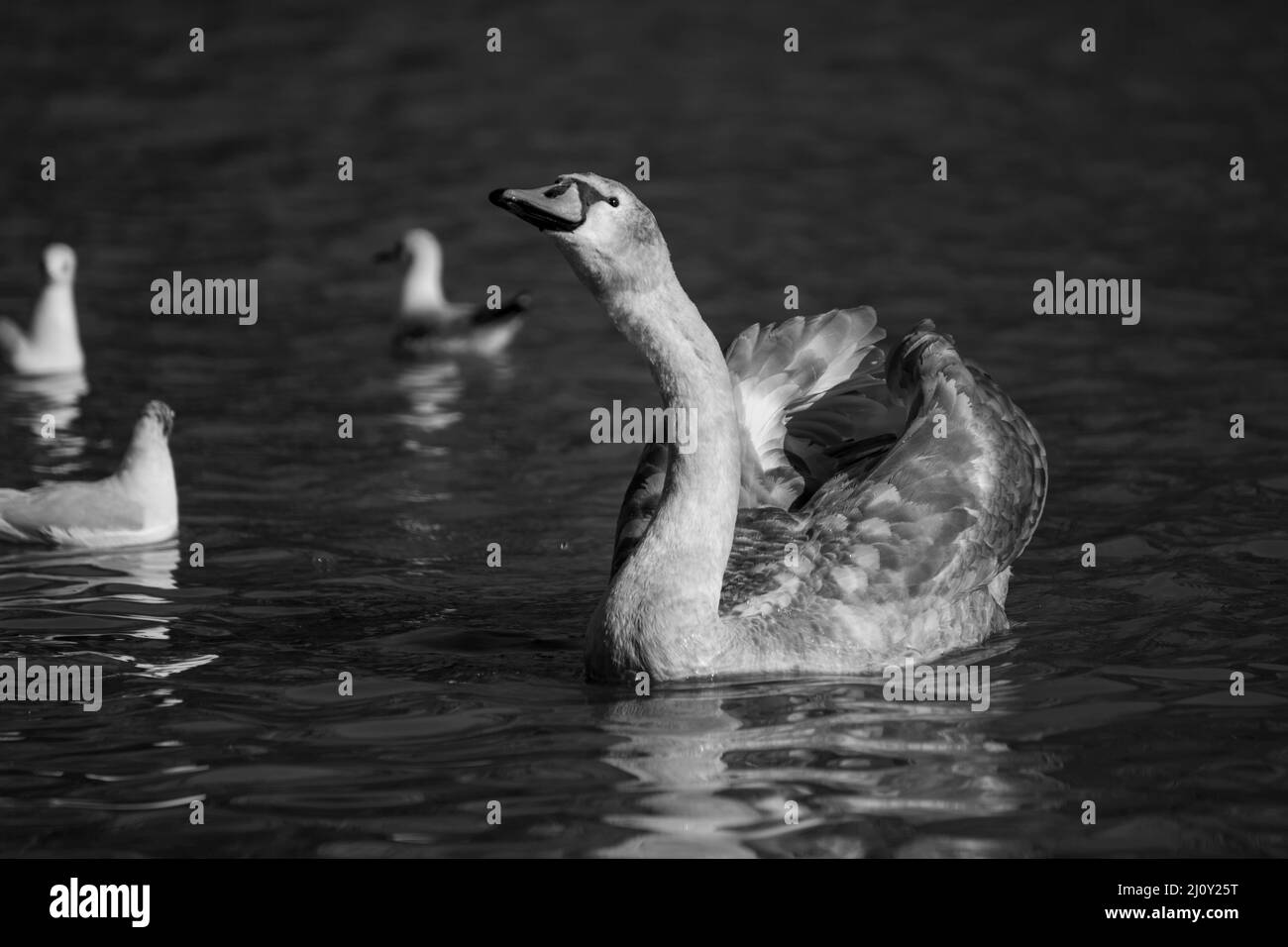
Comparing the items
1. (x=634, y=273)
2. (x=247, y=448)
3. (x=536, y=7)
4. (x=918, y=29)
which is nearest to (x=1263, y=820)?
(x=634, y=273)

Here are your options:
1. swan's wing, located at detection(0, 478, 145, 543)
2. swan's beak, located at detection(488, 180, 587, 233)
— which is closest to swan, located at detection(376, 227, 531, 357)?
swan's wing, located at detection(0, 478, 145, 543)

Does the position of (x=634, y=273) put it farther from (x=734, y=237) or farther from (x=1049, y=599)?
(x=734, y=237)

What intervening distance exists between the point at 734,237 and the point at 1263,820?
1263cm

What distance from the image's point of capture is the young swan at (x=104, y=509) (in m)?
12.3

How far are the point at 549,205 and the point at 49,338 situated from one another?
9373 millimetres

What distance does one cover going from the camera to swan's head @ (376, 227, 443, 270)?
1898 centimetres

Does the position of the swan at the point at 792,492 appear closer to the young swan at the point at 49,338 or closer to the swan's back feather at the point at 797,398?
the swan's back feather at the point at 797,398

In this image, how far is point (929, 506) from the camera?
1013 cm

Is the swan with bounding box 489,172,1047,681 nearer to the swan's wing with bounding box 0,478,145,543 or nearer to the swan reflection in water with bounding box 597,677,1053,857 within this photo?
the swan reflection in water with bounding box 597,677,1053,857

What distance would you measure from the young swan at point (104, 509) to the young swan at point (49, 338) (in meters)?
4.30

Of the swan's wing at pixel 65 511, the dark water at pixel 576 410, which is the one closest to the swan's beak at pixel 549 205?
the dark water at pixel 576 410

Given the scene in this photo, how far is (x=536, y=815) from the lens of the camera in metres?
8.04

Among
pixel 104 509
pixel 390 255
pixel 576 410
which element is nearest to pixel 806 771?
pixel 104 509

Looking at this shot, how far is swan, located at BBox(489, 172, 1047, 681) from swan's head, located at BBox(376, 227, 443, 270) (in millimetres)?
8014
